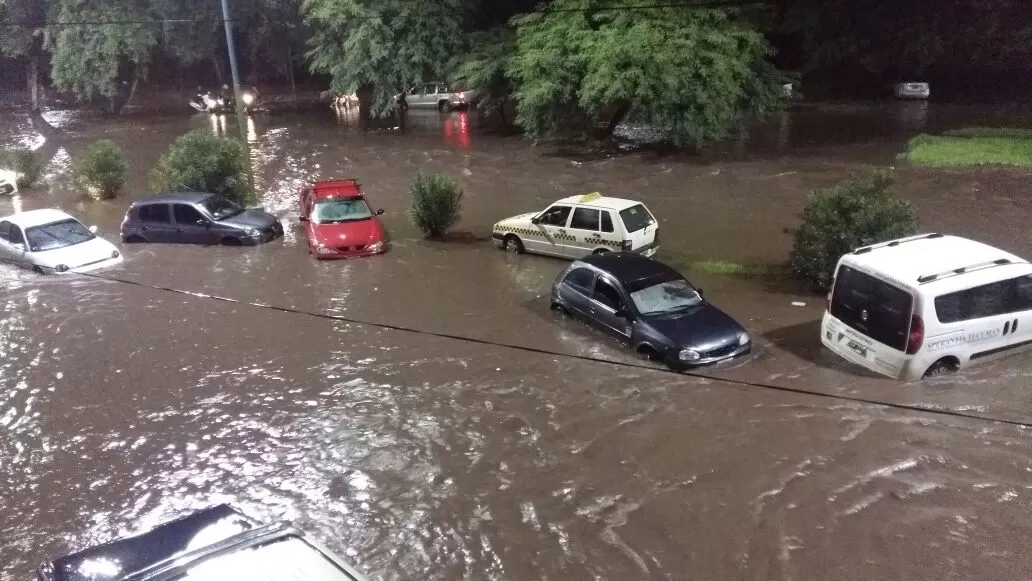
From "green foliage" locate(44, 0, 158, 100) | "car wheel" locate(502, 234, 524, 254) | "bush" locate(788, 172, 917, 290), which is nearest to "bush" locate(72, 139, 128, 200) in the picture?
"car wheel" locate(502, 234, 524, 254)

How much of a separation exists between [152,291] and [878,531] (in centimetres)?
1309

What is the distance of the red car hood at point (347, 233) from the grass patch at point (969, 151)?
17.2m

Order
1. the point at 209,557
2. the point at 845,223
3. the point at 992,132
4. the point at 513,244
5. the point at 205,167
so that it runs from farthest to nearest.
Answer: the point at 992,132
the point at 205,167
the point at 513,244
the point at 845,223
the point at 209,557

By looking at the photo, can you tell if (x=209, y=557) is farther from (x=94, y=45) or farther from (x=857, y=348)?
(x=94, y=45)

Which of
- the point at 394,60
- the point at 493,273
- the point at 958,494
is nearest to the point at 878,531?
the point at 958,494

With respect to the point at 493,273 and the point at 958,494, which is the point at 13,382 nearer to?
the point at 493,273

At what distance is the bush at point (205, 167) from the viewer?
20.8m

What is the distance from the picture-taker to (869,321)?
9.80 m

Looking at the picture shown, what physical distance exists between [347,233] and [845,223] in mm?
10061

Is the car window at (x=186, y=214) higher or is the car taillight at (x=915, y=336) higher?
the car window at (x=186, y=214)

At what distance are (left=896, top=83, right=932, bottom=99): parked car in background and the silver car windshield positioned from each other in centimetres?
3619

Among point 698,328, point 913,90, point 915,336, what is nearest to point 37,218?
point 698,328

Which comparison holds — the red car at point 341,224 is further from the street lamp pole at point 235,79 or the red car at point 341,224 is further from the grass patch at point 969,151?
the grass patch at point 969,151

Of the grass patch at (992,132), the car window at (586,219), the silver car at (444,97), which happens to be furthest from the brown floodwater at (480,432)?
the silver car at (444,97)
